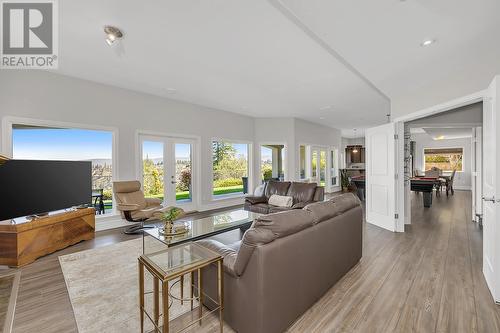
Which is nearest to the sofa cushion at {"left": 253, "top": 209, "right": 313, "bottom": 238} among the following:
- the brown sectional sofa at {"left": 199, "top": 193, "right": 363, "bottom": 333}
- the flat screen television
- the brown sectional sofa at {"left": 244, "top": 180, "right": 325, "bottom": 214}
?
the brown sectional sofa at {"left": 199, "top": 193, "right": 363, "bottom": 333}

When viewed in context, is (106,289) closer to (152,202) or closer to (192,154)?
(152,202)

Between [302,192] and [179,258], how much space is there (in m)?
3.38

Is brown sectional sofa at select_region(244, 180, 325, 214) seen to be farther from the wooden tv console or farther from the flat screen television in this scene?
the flat screen television

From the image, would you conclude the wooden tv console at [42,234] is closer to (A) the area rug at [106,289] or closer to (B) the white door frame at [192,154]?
(A) the area rug at [106,289]

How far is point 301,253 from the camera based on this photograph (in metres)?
1.82

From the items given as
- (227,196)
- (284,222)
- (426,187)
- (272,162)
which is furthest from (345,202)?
(272,162)

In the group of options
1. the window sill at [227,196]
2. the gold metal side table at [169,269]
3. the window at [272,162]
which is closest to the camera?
the gold metal side table at [169,269]

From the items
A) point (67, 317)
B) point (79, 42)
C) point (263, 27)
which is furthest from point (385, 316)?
point (79, 42)

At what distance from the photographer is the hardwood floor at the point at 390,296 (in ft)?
5.98

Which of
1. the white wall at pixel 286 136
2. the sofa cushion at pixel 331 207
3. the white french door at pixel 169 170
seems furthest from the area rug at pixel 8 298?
the white wall at pixel 286 136

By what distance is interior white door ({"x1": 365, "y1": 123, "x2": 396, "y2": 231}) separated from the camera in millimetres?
4367

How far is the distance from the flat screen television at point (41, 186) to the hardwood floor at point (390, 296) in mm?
739

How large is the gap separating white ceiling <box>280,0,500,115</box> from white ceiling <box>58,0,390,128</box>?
36cm

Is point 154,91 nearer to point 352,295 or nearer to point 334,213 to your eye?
point 334,213
